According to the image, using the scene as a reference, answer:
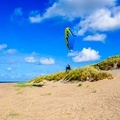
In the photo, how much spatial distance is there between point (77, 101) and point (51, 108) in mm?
2185

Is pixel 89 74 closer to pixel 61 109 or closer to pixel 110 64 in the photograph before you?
pixel 110 64

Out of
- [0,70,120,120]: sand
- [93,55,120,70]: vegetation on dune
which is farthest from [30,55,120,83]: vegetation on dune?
[0,70,120,120]: sand

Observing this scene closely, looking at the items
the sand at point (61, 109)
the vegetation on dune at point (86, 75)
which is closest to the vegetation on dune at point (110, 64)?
the vegetation on dune at point (86, 75)

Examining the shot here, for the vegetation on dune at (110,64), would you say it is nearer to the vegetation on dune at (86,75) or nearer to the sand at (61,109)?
the vegetation on dune at (86,75)

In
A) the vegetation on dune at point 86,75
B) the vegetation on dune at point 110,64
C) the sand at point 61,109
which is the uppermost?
the vegetation on dune at point 110,64

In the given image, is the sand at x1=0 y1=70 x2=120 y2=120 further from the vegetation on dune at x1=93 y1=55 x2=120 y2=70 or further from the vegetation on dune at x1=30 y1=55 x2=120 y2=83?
the vegetation on dune at x1=93 y1=55 x2=120 y2=70

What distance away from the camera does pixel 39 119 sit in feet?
50.3

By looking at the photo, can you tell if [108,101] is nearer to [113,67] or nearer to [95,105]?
Answer: [95,105]

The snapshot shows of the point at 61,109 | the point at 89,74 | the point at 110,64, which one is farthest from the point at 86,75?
the point at 61,109

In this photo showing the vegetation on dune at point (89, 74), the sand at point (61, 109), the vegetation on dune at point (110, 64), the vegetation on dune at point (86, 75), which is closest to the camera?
the sand at point (61, 109)

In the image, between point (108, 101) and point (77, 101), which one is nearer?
point (108, 101)

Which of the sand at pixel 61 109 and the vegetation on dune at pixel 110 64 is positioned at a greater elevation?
the vegetation on dune at pixel 110 64

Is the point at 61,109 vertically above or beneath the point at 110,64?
beneath

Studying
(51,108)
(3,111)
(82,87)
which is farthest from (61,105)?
(82,87)
